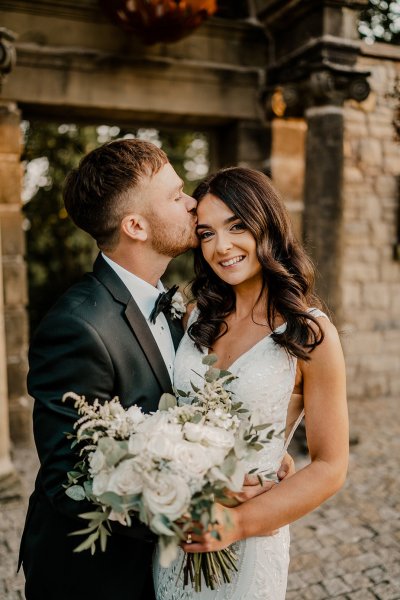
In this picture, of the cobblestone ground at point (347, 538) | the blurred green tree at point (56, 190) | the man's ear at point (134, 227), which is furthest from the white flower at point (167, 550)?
the blurred green tree at point (56, 190)

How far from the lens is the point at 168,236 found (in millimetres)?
2166

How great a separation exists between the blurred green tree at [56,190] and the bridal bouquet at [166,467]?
666 cm

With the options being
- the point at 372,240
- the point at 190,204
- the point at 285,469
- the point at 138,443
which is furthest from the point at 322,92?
the point at 138,443

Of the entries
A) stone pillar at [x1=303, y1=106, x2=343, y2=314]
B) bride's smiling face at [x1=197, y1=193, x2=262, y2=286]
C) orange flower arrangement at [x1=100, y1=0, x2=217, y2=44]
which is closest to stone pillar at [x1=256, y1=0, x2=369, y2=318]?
stone pillar at [x1=303, y1=106, x2=343, y2=314]

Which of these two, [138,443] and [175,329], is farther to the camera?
[175,329]

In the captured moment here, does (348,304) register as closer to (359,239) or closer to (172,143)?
(359,239)

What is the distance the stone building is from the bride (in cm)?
246

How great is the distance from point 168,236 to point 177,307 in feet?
1.15

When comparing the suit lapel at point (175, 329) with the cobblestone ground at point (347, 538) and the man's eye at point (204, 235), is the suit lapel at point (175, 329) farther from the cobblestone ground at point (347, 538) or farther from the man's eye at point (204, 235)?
the cobblestone ground at point (347, 538)

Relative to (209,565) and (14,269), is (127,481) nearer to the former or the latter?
(209,565)

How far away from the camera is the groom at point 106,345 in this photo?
1716mm

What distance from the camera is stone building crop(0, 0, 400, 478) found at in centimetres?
466

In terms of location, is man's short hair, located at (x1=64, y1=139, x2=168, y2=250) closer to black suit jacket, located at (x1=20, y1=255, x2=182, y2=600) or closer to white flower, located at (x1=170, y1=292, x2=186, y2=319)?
black suit jacket, located at (x1=20, y1=255, x2=182, y2=600)

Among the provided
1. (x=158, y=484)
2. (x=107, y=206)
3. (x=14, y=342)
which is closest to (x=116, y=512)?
(x=158, y=484)
